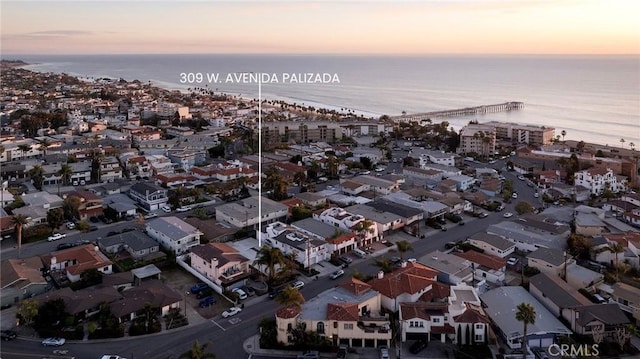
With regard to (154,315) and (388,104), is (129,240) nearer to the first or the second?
(154,315)

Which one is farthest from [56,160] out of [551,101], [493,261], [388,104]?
[551,101]

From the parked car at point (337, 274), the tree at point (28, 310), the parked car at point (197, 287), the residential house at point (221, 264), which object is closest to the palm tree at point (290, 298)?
the residential house at point (221, 264)

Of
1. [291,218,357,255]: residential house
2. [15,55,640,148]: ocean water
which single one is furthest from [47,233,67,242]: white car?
[15,55,640,148]: ocean water

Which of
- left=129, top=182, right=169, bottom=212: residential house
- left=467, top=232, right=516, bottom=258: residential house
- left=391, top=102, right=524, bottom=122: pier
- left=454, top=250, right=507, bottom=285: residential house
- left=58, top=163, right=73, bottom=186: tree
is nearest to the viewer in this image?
left=454, top=250, right=507, bottom=285: residential house

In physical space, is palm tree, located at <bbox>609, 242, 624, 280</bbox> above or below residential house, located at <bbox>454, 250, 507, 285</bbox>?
above

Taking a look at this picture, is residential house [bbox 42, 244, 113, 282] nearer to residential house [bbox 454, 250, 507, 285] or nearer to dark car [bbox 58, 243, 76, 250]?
dark car [bbox 58, 243, 76, 250]

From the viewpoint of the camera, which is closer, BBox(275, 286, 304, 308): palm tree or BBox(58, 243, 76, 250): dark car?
BBox(275, 286, 304, 308): palm tree

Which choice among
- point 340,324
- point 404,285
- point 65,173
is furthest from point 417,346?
point 65,173
